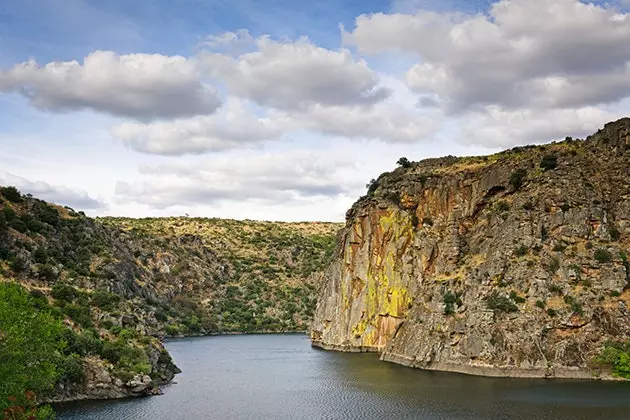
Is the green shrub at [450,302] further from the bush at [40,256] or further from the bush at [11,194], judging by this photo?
the bush at [11,194]

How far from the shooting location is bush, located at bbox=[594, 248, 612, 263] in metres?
85.3

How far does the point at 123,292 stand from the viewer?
374 ft

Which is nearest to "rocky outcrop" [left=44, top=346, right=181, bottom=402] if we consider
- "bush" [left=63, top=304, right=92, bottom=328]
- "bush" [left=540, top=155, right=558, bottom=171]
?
"bush" [left=63, top=304, right=92, bottom=328]

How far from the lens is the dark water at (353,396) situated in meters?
58.2

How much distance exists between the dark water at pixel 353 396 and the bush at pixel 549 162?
34.6 m

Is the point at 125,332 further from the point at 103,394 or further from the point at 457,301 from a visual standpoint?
the point at 457,301

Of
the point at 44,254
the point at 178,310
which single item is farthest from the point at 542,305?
the point at 178,310

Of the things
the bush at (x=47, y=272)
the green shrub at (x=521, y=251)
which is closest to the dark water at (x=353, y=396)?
the green shrub at (x=521, y=251)

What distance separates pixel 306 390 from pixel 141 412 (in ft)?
67.4

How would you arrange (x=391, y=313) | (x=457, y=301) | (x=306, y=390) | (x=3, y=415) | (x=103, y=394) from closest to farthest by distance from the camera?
(x=3, y=415) → (x=103, y=394) → (x=306, y=390) → (x=457, y=301) → (x=391, y=313)

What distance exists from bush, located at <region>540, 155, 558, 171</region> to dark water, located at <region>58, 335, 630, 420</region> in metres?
34.6

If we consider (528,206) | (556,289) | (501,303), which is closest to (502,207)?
(528,206)

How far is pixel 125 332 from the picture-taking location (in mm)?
75688

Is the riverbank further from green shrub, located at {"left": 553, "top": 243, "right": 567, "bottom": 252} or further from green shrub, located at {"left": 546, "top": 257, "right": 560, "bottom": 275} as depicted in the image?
green shrub, located at {"left": 553, "top": 243, "right": 567, "bottom": 252}
